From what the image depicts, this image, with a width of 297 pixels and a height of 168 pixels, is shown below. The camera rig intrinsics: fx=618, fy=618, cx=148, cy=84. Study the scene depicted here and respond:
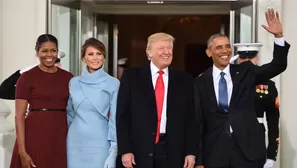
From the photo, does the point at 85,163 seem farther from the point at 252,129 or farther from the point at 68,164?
the point at 252,129

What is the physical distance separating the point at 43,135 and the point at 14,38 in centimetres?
288

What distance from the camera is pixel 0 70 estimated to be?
6.93m

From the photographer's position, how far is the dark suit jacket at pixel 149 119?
158 inches

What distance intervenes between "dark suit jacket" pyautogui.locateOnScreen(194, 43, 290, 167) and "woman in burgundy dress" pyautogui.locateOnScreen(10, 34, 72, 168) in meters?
0.96

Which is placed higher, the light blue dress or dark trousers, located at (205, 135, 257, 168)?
the light blue dress

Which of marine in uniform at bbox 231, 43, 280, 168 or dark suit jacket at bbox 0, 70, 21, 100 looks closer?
dark suit jacket at bbox 0, 70, 21, 100

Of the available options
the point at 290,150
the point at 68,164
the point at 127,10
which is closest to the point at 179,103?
the point at 68,164

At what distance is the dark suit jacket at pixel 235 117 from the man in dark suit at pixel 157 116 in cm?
12

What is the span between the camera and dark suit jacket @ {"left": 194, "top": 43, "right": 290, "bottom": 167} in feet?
13.5

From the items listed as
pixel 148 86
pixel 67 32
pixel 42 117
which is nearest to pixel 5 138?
pixel 67 32

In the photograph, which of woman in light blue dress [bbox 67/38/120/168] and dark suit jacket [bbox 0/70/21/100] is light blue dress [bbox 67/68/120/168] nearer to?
woman in light blue dress [bbox 67/38/120/168]

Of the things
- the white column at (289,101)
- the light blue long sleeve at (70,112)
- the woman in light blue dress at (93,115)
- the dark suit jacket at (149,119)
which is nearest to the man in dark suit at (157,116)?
the dark suit jacket at (149,119)

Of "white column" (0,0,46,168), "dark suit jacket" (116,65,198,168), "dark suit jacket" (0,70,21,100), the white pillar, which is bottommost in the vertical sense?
the white pillar

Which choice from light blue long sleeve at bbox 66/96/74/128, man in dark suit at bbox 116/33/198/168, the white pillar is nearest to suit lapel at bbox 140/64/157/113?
man in dark suit at bbox 116/33/198/168
